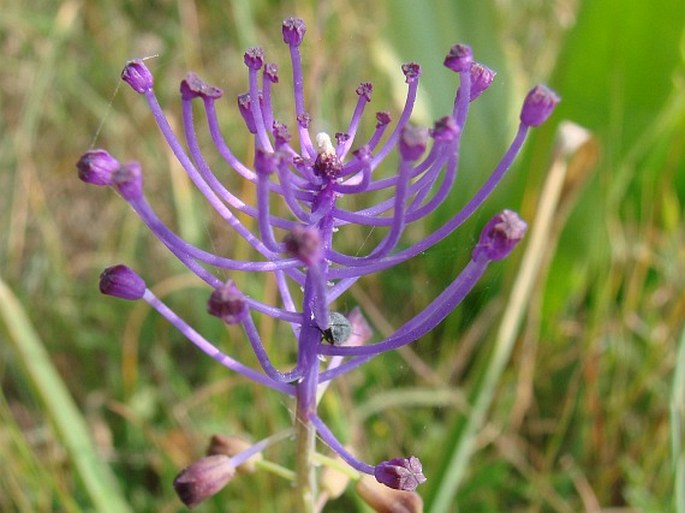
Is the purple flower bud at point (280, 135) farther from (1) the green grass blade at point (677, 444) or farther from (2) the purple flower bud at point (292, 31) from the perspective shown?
(1) the green grass blade at point (677, 444)

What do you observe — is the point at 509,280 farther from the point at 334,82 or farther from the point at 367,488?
the point at 334,82

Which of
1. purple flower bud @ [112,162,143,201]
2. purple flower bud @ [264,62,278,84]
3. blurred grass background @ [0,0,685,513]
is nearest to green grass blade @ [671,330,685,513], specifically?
blurred grass background @ [0,0,685,513]

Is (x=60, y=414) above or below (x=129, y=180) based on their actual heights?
below

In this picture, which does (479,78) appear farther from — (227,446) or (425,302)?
(425,302)

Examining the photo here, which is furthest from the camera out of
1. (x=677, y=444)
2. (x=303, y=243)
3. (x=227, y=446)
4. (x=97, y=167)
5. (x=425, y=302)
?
(x=425, y=302)

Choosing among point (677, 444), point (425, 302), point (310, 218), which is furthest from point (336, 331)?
point (425, 302)
